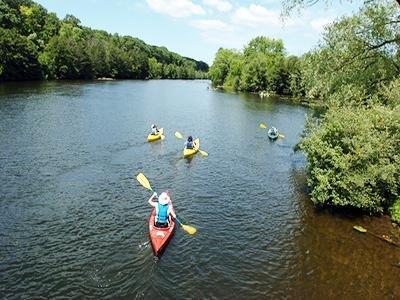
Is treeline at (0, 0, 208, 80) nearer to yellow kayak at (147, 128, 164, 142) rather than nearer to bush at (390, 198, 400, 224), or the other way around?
yellow kayak at (147, 128, 164, 142)

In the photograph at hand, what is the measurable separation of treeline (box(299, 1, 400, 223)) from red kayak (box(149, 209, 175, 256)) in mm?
9042

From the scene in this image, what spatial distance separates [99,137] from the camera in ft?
136

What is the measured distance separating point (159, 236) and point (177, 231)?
6.99 ft

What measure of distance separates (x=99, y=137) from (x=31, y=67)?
68.2 m

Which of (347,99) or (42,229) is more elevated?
(347,99)

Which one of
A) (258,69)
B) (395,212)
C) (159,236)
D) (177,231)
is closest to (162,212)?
(159,236)

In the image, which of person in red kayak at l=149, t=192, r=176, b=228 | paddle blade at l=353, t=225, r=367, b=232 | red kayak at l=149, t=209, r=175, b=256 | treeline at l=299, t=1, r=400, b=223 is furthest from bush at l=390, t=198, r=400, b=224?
person in red kayak at l=149, t=192, r=176, b=228

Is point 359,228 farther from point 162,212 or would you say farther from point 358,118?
point 162,212

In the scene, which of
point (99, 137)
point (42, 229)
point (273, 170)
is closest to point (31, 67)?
point (99, 137)

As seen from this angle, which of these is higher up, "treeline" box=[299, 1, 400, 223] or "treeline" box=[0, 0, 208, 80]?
"treeline" box=[299, 1, 400, 223]

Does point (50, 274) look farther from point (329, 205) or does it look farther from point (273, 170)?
point (273, 170)

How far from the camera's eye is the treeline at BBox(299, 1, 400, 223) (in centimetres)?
2292

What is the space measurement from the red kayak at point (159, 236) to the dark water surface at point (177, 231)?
41 centimetres

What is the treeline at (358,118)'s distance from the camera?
2292cm
